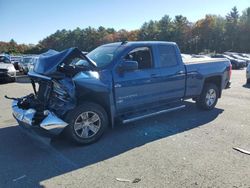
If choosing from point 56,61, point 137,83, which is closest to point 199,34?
point 137,83

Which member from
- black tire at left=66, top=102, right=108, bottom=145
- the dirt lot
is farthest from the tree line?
black tire at left=66, top=102, right=108, bottom=145

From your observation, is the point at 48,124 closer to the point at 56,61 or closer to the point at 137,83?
the point at 56,61

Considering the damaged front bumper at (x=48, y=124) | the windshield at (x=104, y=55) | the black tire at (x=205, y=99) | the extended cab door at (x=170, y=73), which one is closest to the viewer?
the damaged front bumper at (x=48, y=124)

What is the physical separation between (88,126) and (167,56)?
270cm

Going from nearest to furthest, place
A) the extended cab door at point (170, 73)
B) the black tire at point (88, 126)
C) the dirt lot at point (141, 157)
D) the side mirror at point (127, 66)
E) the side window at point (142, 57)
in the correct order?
the dirt lot at point (141, 157)
the black tire at point (88, 126)
the side mirror at point (127, 66)
the side window at point (142, 57)
the extended cab door at point (170, 73)

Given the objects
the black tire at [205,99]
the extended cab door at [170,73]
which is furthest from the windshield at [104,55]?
the black tire at [205,99]

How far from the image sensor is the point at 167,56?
680 cm

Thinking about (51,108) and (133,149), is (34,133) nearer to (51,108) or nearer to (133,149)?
(51,108)

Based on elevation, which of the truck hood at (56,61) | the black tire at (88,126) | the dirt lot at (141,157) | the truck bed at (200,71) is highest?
the truck hood at (56,61)

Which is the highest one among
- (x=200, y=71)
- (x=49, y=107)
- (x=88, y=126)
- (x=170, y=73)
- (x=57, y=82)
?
(x=57, y=82)

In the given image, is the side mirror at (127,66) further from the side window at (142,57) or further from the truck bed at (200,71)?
the truck bed at (200,71)

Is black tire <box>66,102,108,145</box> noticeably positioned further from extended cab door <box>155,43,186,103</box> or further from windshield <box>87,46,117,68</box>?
extended cab door <box>155,43,186,103</box>

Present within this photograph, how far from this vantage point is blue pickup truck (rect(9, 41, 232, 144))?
5152 mm

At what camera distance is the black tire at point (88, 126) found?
5.10m
